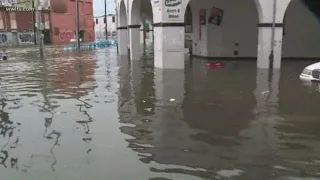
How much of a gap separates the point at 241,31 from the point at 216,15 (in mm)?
1839

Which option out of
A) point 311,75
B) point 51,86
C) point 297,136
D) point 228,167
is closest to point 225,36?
point 311,75

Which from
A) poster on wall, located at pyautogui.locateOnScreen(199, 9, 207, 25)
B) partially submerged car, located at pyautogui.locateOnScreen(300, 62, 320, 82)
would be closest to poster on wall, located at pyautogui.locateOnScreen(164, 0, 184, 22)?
partially submerged car, located at pyautogui.locateOnScreen(300, 62, 320, 82)

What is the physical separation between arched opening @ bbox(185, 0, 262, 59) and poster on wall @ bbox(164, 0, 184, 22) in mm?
6726

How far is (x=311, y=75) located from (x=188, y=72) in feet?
18.8

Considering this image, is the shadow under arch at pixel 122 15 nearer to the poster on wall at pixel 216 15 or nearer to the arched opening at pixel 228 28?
the arched opening at pixel 228 28

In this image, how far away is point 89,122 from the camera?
28.6 ft

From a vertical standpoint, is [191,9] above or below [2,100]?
above

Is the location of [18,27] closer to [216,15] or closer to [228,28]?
[216,15]

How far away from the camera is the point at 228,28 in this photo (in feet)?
79.8

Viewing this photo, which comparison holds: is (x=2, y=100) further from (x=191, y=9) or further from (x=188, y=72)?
(x=191, y=9)

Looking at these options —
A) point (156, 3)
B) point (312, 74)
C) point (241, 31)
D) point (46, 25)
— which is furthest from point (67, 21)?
point (312, 74)

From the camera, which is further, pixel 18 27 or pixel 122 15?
pixel 18 27

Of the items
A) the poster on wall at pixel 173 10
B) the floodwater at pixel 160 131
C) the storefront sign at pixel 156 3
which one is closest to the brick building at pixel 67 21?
the storefront sign at pixel 156 3

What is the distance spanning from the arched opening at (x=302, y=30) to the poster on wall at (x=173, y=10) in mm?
8253
